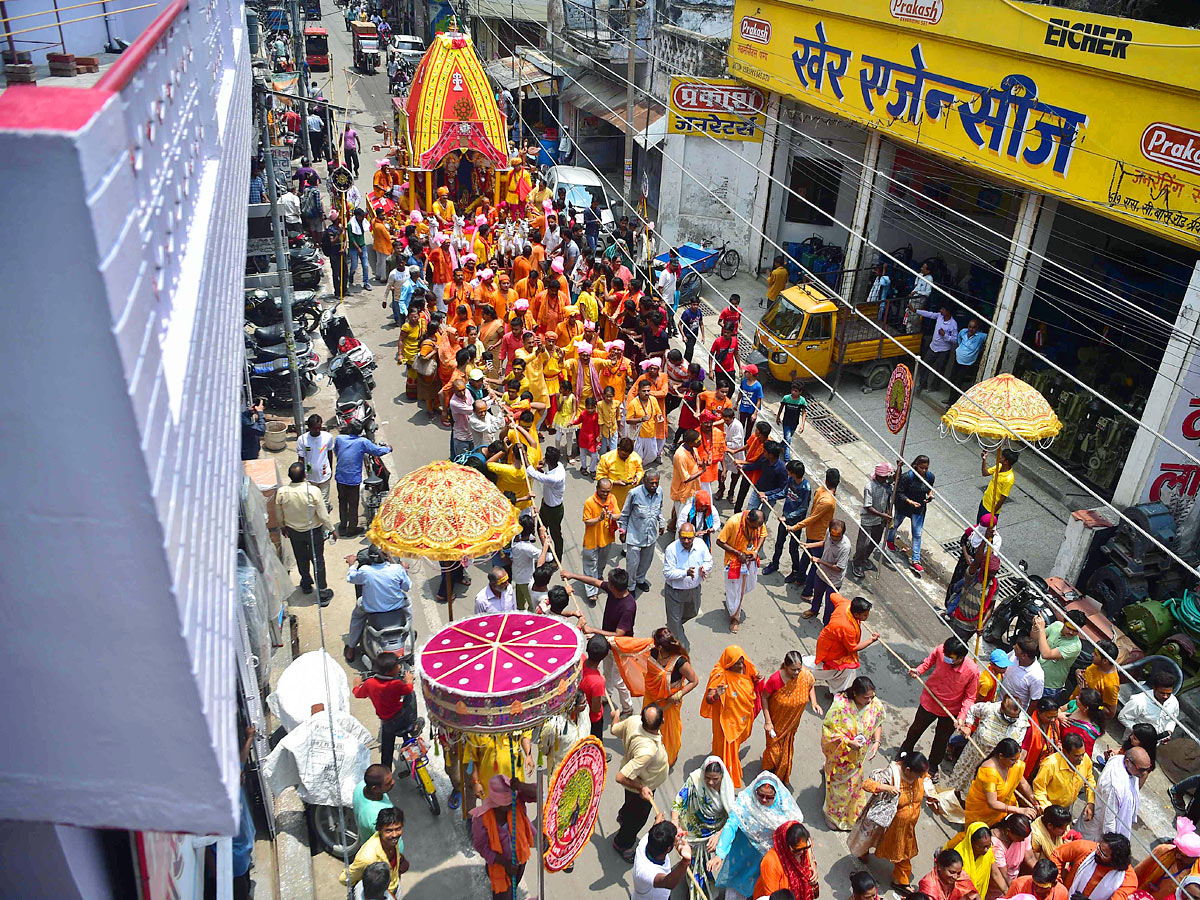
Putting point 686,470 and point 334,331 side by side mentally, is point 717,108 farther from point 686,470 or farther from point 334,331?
point 686,470

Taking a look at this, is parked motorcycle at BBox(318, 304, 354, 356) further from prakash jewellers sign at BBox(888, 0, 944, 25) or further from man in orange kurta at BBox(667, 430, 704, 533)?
prakash jewellers sign at BBox(888, 0, 944, 25)

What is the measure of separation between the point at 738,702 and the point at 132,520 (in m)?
5.59

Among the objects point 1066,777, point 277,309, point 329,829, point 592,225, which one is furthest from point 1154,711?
point 592,225

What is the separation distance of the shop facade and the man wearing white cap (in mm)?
2226

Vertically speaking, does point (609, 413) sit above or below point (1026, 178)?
below

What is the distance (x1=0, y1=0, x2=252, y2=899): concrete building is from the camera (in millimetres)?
1872

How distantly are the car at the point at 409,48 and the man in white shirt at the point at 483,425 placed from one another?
98.8 feet

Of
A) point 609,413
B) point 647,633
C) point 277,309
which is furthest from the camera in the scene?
point 277,309

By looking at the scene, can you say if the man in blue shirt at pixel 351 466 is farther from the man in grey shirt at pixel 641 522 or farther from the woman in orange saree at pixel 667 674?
the woman in orange saree at pixel 667 674

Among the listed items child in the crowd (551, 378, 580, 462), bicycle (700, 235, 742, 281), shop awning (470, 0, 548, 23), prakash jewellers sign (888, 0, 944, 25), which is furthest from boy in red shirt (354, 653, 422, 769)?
shop awning (470, 0, 548, 23)

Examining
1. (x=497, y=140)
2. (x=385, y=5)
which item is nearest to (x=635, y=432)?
(x=497, y=140)

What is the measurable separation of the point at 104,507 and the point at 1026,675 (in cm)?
721

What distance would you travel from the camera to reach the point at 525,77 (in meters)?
27.8

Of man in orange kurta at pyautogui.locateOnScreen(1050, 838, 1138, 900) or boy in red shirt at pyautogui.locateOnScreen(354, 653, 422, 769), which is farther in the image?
boy in red shirt at pyautogui.locateOnScreen(354, 653, 422, 769)
